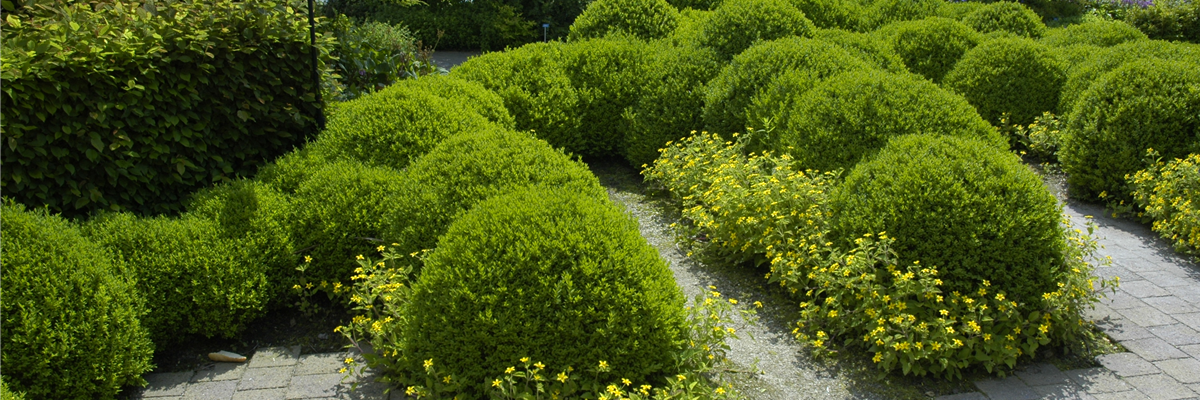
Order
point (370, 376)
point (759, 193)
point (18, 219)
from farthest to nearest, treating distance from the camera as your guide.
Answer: point (759, 193) < point (370, 376) < point (18, 219)

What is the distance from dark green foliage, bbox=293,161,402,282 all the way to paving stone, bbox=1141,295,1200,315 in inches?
174

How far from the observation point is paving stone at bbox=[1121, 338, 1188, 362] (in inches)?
159

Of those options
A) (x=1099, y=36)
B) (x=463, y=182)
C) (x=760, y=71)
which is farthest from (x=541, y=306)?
(x=1099, y=36)

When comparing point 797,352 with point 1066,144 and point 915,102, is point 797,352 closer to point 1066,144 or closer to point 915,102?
point 915,102

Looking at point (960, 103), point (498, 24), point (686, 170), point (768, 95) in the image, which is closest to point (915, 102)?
point (960, 103)

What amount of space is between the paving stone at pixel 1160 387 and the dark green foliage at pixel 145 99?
5073mm

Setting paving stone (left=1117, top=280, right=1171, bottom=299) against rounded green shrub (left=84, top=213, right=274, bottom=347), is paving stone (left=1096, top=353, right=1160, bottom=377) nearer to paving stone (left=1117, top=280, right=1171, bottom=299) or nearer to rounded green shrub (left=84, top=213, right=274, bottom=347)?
paving stone (left=1117, top=280, right=1171, bottom=299)

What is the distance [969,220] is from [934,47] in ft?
13.5

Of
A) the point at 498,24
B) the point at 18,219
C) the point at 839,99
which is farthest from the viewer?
the point at 498,24

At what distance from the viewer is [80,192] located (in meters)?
4.32

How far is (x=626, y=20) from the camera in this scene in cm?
764

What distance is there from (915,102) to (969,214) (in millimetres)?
1311

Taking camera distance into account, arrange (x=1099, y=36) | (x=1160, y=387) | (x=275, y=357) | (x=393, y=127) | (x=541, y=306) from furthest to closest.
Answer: (x=1099, y=36) < (x=393, y=127) < (x=275, y=357) < (x=1160, y=387) < (x=541, y=306)

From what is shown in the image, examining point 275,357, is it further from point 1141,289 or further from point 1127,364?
point 1141,289
